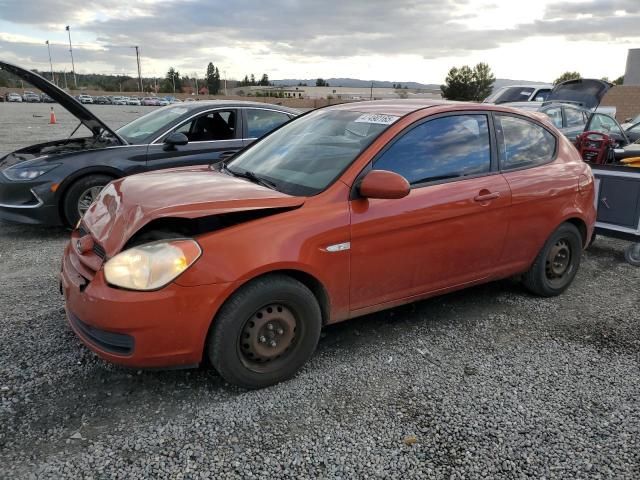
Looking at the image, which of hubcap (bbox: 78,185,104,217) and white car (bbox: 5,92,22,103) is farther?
white car (bbox: 5,92,22,103)

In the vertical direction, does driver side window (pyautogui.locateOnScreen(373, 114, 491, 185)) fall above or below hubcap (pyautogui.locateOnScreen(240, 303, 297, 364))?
above

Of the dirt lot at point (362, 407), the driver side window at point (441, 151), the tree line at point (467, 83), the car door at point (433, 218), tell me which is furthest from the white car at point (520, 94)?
the tree line at point (467, 83)

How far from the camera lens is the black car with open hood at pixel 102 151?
570 cm

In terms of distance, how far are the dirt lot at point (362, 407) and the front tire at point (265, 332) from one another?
13cm

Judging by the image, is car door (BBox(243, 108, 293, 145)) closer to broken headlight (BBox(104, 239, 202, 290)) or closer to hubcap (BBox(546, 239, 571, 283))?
hubcap (BBox(546, 239, 571, 283))

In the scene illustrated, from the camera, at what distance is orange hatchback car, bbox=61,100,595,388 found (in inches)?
105

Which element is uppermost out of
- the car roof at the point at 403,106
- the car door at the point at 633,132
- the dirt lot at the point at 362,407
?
the car roof at the point at 403,106

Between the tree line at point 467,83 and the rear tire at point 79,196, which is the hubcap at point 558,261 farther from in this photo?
the tree line at point 467,83

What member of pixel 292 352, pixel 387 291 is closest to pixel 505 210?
pixel 387 291

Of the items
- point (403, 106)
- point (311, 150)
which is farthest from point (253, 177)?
point (403, 106)

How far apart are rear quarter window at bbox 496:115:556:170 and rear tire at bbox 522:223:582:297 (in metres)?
0.63

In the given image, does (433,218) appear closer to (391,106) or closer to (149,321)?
(391,106)

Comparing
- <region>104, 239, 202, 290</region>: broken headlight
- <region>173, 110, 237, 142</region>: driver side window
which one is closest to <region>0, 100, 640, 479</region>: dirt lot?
<region>104, 239, 202, 290</region>: broken headlight

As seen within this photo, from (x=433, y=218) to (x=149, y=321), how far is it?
1866 millimetres
